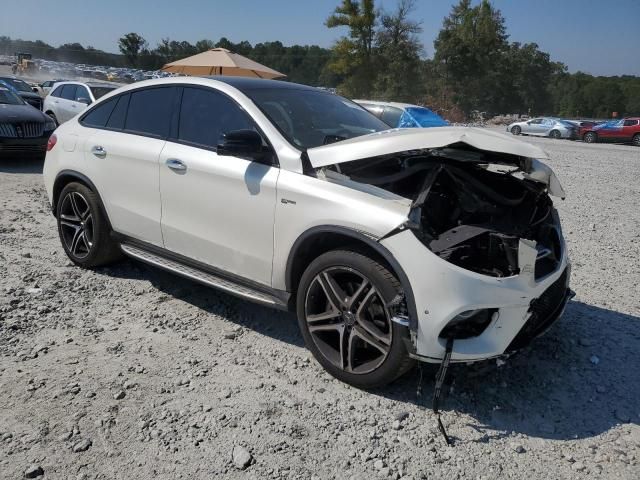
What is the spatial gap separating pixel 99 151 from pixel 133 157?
521 mm

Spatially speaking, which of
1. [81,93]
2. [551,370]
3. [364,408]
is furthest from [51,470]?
[81,93]

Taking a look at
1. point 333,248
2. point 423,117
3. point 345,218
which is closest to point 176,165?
point 333,248

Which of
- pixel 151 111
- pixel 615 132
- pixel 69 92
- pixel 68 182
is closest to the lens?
pixel 151 111

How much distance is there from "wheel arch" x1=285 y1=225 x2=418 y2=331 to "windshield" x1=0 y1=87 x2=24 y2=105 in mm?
10187

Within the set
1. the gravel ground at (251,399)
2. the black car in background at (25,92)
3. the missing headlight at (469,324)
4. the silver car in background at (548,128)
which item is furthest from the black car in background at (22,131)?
the silver car in background at (548,128)

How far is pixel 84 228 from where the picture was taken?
4.84m

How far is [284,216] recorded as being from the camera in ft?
10.9

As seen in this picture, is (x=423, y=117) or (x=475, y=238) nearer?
(x=475, y=238)

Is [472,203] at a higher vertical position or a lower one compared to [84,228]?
higher

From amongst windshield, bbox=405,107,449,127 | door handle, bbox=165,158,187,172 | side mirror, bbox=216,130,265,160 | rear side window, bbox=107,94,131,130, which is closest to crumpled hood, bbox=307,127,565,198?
side mirror, bbox=216,130,265,160

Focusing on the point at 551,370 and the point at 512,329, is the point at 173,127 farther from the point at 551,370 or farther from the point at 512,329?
the point at 551,370

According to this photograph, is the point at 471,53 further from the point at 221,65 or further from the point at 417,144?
the point at 417,144

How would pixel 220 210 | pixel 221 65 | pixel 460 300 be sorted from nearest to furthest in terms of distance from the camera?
pixel 460 300 < pixel 220 210 < pixel 221 65

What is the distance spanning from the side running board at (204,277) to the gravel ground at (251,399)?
0.37 meters
